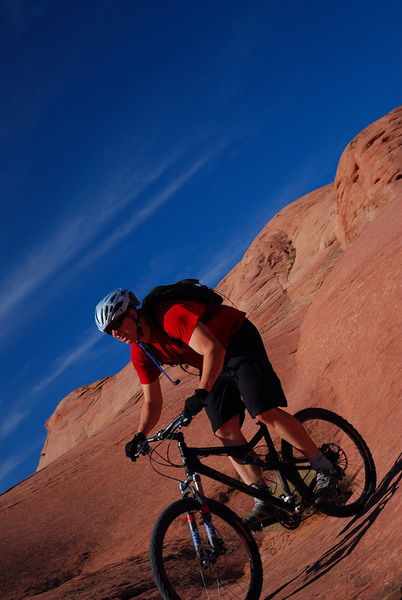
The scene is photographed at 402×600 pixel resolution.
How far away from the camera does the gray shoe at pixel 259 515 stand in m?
5.38

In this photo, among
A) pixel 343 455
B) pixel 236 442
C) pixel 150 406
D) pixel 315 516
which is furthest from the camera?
pixel 315 516

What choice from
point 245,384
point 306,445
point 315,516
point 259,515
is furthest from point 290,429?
point 315,516

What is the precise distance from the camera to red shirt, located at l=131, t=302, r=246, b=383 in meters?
5.16

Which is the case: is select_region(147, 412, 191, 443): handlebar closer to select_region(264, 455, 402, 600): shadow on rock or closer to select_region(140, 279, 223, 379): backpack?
select_region(140, 279, 223, 379): backpack

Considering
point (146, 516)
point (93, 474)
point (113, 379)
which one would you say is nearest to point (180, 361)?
point (146, 516)

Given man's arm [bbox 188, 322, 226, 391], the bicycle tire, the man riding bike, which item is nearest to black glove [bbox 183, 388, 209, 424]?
man's arm [bbox 188, 322, 226, 391]

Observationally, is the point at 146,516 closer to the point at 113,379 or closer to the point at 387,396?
the point at 387,396

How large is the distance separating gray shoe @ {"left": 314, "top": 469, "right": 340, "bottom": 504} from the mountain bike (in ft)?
0.20

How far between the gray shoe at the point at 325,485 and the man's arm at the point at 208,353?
164cm

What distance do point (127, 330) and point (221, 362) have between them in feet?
3.01

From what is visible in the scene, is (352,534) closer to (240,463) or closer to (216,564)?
(240,463)

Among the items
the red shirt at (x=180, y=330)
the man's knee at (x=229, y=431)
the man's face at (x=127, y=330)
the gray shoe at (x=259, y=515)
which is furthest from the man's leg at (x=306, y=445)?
the man's face at (x=127, y=330)

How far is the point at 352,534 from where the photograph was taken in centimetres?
528

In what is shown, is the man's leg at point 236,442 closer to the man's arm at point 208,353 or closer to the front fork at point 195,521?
the front fork at point 195,521
